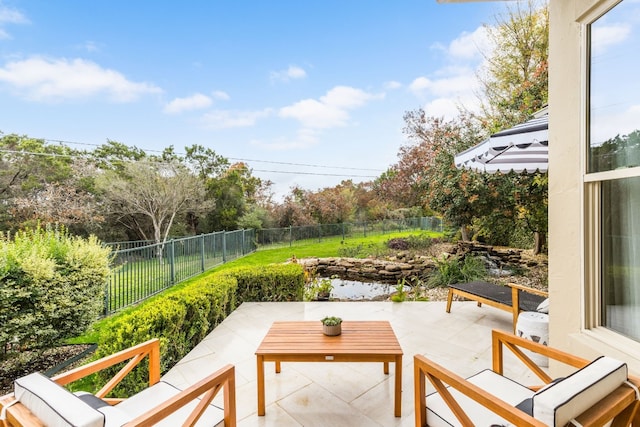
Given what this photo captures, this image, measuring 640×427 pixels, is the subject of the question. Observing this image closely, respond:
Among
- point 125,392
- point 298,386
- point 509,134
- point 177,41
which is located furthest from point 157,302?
point 177,41

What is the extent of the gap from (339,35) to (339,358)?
28.7 feet

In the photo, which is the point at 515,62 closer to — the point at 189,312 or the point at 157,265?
the point at 189,312

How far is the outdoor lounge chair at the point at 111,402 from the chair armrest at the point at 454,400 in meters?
1.05

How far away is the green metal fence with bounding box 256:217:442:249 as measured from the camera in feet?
43.5

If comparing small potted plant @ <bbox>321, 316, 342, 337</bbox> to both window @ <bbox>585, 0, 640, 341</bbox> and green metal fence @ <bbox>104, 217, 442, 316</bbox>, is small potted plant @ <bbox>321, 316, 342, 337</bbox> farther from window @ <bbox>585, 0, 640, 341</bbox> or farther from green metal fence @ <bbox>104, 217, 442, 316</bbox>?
green metal fence @ <bbox>104, 217, 442, 316</bbox>

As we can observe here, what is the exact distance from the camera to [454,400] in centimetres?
146

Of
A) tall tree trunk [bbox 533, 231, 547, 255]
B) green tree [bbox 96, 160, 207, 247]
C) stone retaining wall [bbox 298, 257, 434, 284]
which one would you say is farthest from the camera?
green tree [bbox 96, 160, 207, 247]

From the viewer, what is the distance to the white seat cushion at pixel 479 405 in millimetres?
1522

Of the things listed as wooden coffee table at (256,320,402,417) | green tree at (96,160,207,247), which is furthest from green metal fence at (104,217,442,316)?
wooden coffee table at (256,320,402,417)

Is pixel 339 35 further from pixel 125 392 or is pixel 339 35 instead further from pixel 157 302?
pixel 125 392

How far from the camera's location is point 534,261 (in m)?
7.43

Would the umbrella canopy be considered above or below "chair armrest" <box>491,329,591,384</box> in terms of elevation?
above

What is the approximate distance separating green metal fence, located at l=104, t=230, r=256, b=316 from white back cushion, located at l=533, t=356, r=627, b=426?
4479 millimetres

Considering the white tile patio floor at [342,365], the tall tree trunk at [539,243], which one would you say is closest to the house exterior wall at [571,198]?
the white tile patio floor at [342,365]
